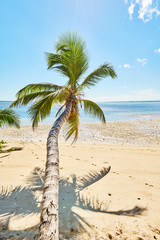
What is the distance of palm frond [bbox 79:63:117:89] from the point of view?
5343 millimetres

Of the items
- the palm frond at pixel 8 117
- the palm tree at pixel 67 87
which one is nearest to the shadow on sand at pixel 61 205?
the palm tree at pixel 67 87

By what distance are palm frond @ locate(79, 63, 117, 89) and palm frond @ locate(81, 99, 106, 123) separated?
0.77 metres

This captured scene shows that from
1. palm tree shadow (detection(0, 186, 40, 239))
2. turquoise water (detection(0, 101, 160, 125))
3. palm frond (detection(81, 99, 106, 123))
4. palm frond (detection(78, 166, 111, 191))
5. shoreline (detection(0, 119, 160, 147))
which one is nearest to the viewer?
palm tree shadow (detection(0, 186, 40, 239))

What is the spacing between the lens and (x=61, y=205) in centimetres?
298

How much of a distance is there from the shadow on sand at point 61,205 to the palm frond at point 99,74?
13.1 ft

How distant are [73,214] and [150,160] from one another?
5.53 meters

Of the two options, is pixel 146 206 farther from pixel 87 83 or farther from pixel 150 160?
pixel 87 83

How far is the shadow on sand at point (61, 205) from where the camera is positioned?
2190mm

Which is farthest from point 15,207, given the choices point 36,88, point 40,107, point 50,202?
point 36,88

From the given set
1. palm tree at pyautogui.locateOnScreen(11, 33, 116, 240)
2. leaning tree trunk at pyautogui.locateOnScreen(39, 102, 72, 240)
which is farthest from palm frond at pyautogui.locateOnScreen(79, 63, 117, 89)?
leaning tree trunk at pyautogui.locateOnScreen(39, 102, 72, 240)

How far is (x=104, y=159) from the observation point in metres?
6.83

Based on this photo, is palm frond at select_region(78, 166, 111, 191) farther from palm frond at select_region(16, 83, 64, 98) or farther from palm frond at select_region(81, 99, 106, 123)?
palm frond at select_region(16, 83, 64, 98)

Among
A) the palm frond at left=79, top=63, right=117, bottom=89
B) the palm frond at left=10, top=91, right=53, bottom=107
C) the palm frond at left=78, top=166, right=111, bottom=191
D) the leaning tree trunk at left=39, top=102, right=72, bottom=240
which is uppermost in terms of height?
the palm frond at left=79, top=63, right=117, bottom=89

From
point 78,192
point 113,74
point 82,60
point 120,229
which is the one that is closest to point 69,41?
point 82,60
